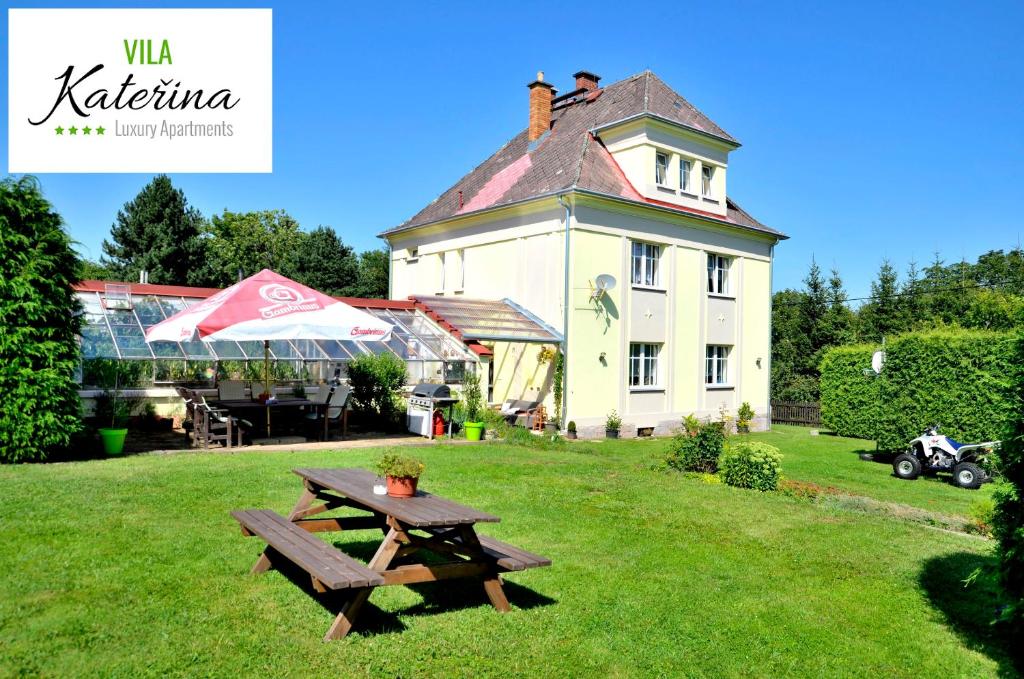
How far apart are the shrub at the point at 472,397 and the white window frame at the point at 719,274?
9.07m

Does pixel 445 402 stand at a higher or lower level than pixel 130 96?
lower

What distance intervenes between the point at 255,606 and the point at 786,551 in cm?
522

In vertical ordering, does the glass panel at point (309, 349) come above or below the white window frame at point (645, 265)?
below

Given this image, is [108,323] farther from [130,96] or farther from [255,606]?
[255,606]

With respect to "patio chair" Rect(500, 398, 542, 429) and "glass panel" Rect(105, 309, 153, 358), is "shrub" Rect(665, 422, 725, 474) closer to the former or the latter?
"patio chair" Rect(500, 398, 542, 429)

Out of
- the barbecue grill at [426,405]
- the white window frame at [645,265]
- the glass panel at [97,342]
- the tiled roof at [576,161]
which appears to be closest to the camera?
the glass panel at [97,342]

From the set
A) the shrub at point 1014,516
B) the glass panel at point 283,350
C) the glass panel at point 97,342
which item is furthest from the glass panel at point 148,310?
the shrub at point 1014,516

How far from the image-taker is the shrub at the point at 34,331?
36.9 ft

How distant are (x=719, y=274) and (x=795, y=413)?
329 inches

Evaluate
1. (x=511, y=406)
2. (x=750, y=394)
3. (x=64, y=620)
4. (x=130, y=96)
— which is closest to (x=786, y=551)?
(x=64, y=620)

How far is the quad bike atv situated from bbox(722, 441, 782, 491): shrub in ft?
15.6

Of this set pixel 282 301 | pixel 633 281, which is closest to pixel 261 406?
pixel 282 301

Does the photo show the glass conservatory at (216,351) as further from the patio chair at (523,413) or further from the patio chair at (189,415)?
the patio chair at (523,413)

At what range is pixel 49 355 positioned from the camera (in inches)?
453
